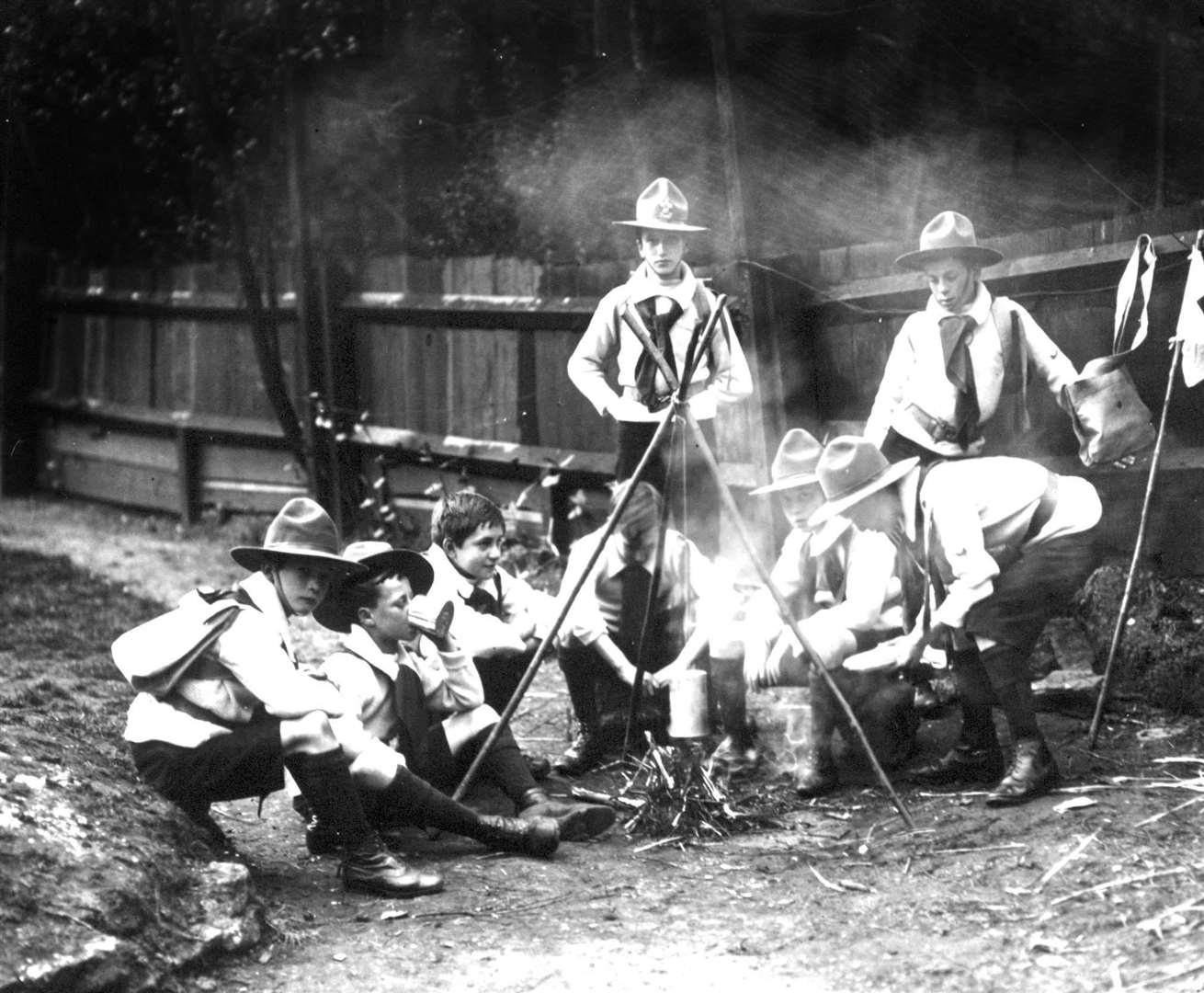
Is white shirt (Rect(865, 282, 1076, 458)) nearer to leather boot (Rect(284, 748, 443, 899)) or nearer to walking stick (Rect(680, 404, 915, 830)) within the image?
walking stick (Rect(680, 404, 915, 830))

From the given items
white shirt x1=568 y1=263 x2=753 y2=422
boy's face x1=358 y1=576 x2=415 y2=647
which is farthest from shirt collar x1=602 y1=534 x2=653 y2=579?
boy's face x1=358 y1=576 x2=415 y2=647

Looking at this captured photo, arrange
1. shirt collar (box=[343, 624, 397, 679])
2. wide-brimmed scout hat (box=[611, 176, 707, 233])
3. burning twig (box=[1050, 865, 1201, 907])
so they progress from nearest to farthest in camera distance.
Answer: burning twig (box=[1050, 865, 1201, 907]) → shirt collar (box=[343, 624, 397, 679]) → wide-brimmed scout hat (box=[611, 176, 707, 233])

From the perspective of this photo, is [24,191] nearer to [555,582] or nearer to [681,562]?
[555,582]

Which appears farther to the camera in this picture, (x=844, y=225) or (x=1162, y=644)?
(x=844, y=225)

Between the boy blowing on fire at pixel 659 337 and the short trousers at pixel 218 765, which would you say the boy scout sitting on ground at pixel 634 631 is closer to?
the boy blowing on fire at pixel 659 337

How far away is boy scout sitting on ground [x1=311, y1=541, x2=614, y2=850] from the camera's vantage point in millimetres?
5082

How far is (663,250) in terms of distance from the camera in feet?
20.4

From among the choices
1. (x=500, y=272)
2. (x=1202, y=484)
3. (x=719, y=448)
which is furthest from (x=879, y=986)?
(x=500, y=272)

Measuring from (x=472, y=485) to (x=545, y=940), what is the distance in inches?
214

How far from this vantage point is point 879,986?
3734 mm

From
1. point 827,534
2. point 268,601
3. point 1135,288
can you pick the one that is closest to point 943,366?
point 827,534

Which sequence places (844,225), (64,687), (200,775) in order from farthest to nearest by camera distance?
(844,225), (64,687), (200,775)

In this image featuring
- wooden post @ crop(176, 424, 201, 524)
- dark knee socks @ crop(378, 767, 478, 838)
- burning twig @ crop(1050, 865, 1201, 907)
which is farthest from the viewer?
wooden post @ crop(176, 424, 201, 524)

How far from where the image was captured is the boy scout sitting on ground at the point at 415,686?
5.08 meters
